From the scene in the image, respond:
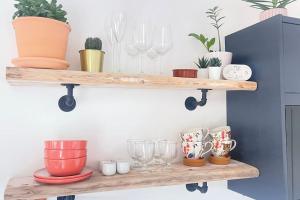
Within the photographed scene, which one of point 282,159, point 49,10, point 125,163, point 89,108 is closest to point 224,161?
point 282,159

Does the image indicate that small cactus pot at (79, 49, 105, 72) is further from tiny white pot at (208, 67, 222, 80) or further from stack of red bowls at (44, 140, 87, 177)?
tiny white pot at (208, 67, 222, 80)

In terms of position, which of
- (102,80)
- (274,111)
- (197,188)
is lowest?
(197,188)

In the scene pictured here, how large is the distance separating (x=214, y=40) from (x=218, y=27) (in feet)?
0.35

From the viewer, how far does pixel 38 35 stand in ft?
2.60

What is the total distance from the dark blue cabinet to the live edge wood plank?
0.24 ft

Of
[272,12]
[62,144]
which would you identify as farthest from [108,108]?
[272,12]

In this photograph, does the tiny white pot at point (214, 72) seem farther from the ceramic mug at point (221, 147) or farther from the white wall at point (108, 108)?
the ceramic mug at point (221, 147)

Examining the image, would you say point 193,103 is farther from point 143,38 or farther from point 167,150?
point 143,38

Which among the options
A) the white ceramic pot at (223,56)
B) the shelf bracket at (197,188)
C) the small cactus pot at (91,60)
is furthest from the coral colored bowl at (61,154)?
the white ceramic pot at (223,56)

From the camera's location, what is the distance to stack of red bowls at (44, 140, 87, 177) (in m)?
0.81

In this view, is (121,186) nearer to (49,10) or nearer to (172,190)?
(172,190)

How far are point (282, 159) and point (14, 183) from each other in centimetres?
94

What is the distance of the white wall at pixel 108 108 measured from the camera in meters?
0.95

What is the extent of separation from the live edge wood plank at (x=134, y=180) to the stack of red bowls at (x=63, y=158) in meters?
0.05
